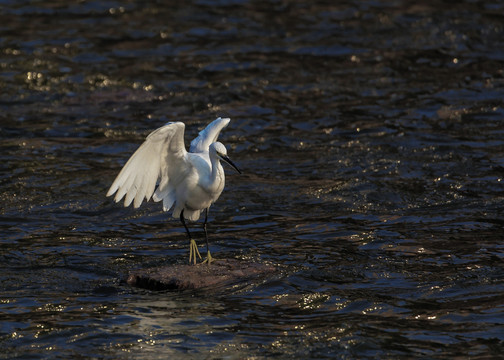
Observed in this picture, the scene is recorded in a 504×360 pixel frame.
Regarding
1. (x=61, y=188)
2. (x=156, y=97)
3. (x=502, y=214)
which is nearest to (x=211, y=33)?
(x=156, y=97)

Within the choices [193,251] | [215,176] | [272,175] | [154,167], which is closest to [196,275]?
[193,251]

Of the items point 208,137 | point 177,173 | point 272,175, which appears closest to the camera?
point 177,173

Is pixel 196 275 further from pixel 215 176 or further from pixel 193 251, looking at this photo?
pixel 215 176

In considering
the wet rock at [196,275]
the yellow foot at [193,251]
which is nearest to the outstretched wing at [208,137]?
the yellow foot at [193,251]

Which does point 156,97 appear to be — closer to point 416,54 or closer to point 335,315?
point 416,54

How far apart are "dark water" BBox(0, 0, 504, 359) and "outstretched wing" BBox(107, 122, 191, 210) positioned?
2.58 feet

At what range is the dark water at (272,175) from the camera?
7.47 metres

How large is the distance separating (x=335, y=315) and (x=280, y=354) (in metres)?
0.95

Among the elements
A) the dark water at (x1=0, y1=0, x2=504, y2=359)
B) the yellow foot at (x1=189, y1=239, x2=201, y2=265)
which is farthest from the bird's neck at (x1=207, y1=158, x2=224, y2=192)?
the dark water at (x1=0, y1=0, x2=504, y2=359)

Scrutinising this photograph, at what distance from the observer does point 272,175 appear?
1177 centimetres

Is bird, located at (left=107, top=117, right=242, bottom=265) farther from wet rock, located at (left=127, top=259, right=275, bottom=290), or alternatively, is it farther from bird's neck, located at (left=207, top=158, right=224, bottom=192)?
wet rock, located at (left=127, top=259, right=275, bottom=290)

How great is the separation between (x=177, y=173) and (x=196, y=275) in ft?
3.87

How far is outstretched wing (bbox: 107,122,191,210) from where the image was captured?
27.2 ft

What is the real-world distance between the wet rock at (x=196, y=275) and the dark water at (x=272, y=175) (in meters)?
0.14
